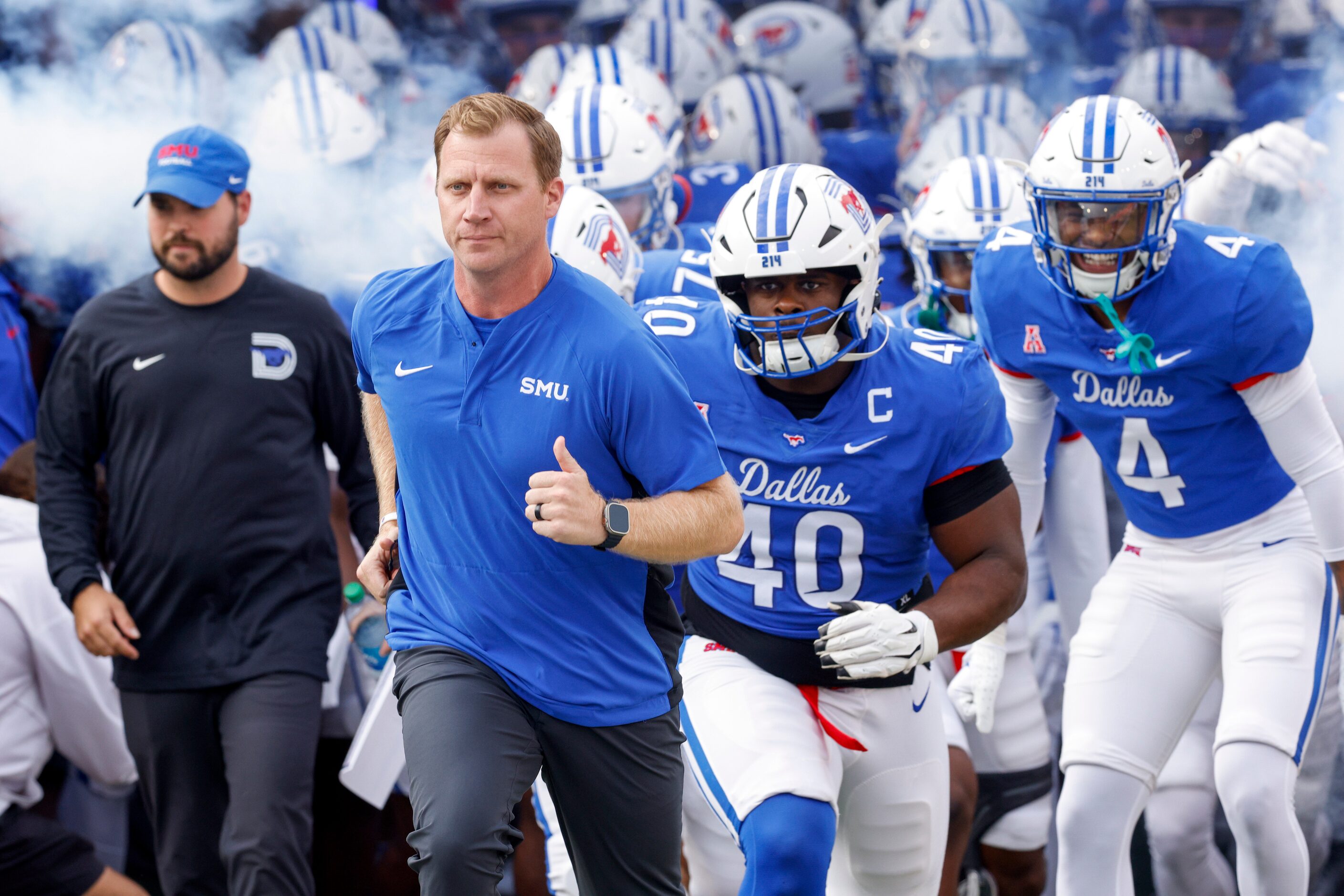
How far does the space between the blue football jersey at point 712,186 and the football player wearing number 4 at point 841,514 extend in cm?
330

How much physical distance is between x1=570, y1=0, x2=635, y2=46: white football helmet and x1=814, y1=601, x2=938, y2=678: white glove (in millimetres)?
7450

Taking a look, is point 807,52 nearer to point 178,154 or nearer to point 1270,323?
point 178,154

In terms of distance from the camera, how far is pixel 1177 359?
3820mm

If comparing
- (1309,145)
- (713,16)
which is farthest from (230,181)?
(713,16)

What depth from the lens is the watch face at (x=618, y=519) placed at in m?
2.61

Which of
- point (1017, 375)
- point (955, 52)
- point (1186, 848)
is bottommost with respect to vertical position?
point (1186, 848)

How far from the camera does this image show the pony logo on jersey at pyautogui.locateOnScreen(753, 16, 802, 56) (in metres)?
9.84

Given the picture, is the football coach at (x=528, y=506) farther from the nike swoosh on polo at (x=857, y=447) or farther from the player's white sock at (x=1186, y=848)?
the player's white sock at (x=1186, y=848)

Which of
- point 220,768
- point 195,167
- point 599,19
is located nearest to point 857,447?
point 220,768

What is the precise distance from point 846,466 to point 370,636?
68.4 inches

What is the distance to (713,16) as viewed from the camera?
9586 millimetres

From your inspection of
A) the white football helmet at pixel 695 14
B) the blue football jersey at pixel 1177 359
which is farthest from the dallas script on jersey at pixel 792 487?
the white football helmet at pixel 695 14

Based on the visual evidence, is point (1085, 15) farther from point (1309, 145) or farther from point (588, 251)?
point (588, 251)

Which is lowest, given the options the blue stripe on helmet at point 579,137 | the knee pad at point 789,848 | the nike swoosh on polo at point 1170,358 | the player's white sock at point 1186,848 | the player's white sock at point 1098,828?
the player's white sock at point 1186,848
